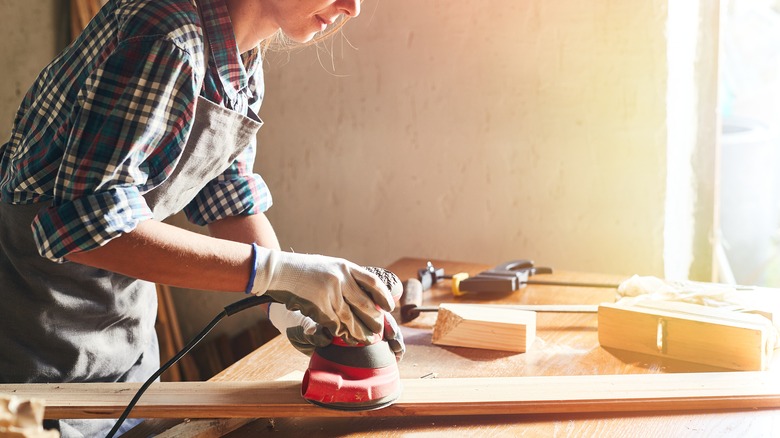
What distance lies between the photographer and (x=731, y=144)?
257cm

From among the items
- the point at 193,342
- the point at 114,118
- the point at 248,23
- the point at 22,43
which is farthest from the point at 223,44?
the point at 22,43

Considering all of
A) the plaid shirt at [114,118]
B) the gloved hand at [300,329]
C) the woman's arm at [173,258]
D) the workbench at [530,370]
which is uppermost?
the plaid shirt at [114,118]

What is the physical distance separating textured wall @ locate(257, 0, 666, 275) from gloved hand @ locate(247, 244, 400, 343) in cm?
129

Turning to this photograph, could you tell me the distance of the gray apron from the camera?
1393 mm

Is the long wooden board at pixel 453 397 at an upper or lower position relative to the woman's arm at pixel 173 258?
lower

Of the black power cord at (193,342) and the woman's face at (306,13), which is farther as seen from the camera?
the woman's face at (306,13)

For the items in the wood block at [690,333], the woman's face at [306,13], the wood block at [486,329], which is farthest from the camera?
the wood block at [486,329]

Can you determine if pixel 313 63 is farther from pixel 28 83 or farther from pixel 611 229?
pixel 611 229

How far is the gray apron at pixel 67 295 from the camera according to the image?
1393 mm

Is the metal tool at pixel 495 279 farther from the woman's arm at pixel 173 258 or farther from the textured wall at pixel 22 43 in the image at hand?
the textured wall at pixel 22 43

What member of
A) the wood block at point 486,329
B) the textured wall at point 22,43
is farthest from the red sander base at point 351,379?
the textured wall at point 22,43

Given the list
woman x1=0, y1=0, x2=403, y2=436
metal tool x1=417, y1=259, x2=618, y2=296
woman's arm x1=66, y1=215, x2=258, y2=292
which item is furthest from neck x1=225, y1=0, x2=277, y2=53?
metal tool x1=417, y1=259, x2=618, y2=296

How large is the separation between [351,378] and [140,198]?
43cm

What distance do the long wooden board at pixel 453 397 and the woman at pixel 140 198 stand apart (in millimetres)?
108
